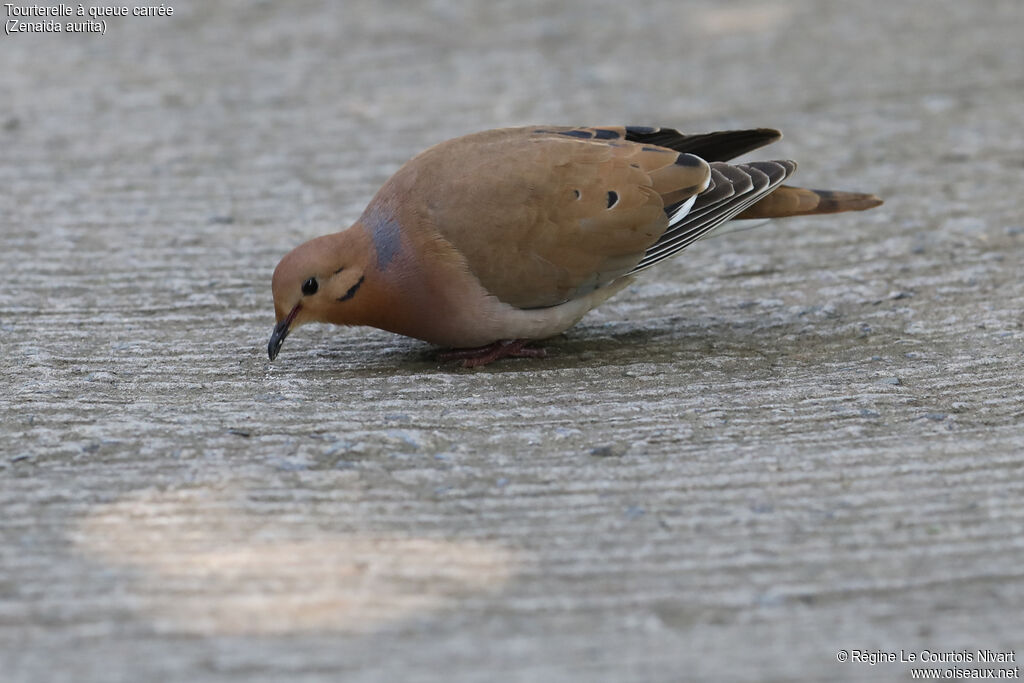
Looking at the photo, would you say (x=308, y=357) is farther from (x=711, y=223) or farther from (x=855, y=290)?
(x=855, y=290)

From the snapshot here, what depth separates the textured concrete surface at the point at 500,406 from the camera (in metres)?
2.25

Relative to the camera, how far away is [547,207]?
139 inches

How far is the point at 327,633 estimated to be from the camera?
220 centimetres

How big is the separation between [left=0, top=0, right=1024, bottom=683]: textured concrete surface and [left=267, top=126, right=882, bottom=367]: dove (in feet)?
0.54

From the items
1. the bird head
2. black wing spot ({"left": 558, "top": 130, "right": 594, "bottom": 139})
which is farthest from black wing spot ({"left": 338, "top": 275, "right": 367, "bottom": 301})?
black wing spot ({"left": 558, "top": 130, "right": 594, "bottom": 139})

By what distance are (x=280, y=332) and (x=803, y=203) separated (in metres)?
1.70

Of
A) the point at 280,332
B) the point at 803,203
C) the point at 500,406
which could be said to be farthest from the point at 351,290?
the point at 803,203

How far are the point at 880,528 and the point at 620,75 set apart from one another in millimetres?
4083

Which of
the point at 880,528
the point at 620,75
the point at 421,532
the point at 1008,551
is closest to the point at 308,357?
the point at 421,532

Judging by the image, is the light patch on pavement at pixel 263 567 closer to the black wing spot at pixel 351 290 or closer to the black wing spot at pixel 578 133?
the black wing spot at pixel 351 290

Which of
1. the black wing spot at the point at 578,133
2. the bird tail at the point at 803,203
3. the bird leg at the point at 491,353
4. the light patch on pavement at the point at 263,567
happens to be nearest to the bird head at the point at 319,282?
the bird leg at the point at 491,353

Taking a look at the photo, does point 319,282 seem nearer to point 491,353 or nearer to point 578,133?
point 491,353

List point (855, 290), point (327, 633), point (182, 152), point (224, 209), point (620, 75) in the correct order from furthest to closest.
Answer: point (620, 75) → point (182, 152) → point (224, 209) → point (855, 290) → point (327, 633)

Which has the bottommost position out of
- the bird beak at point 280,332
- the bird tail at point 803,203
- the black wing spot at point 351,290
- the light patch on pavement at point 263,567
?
the light patch on pavement at point 263,567
